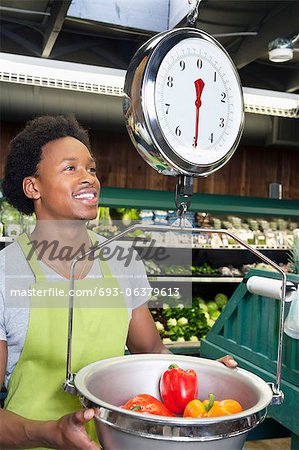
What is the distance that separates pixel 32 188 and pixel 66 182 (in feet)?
0.51

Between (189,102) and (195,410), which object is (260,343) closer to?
(195,410)

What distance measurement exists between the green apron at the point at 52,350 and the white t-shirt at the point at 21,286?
0.06 feet

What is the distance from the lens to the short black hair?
1.52 metres

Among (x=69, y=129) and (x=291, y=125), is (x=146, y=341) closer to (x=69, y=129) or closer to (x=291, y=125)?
(x=69, y=129)

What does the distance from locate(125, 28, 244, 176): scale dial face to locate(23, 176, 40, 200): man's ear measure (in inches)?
22.4

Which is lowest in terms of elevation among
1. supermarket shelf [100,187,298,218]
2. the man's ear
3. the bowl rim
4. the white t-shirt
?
the bowl rim

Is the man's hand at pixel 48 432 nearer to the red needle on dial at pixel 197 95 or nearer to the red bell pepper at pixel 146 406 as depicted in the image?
the red bell pepper at pixel 146 406

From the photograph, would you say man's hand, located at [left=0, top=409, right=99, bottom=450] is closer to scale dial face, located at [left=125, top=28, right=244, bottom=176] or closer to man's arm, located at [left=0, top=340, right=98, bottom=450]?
man's arm, located at [left=0, top=340, right=98, bottom=450]

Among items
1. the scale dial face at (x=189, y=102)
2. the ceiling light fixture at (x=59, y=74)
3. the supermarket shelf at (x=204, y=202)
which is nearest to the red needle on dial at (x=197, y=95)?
the scale dial face at (x=189, y=102)

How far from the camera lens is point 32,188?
150 cm

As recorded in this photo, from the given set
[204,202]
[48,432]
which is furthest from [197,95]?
[204,202]

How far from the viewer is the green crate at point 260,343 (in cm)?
190

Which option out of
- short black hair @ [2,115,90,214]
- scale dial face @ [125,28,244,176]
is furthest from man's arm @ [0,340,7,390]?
scale dial face @ [125,28,244,176]

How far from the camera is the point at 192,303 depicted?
194 inches
